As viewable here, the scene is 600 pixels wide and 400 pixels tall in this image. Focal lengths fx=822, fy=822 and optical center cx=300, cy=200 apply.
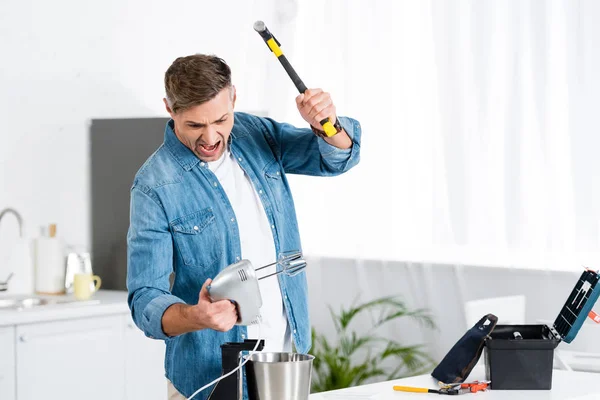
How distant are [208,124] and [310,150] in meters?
0.38

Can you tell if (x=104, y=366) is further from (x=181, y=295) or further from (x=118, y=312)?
(x=181, y=295)

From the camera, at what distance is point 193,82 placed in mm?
1983

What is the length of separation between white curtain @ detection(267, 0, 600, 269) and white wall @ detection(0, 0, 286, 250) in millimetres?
761

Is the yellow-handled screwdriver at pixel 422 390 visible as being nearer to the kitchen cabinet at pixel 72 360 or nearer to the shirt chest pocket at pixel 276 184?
the shirt chest pocket at pixel 276 184

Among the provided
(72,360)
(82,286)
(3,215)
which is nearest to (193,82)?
(72,360)

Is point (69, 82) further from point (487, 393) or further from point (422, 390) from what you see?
point (487, 393)

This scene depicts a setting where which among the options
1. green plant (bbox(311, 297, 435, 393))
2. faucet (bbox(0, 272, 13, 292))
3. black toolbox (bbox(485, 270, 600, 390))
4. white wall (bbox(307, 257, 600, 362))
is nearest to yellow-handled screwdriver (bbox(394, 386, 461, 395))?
black toolbox (bbox(485, 270, 600, 390))

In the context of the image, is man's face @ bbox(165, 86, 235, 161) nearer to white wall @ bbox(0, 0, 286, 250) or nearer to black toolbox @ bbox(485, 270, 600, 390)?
black toolbox @ bbox(485, 270, 600, 390)

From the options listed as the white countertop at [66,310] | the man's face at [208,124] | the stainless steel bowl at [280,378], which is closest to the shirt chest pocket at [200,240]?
the man's face at [208,124]

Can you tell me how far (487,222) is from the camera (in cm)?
404

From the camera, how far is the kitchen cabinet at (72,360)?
3340 mm

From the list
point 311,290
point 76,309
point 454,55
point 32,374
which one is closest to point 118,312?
point 76,309

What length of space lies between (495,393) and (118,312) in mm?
1953

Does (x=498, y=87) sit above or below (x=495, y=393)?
above
